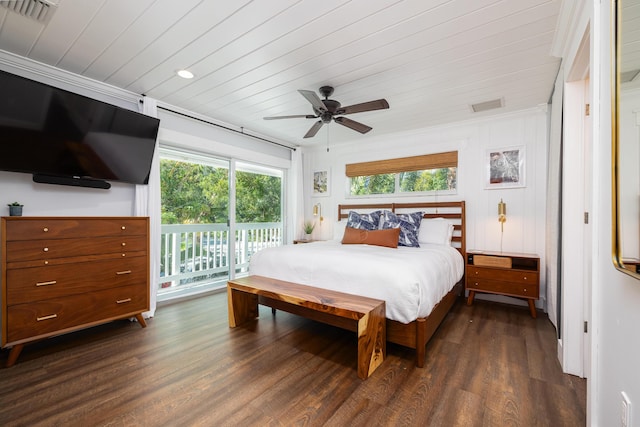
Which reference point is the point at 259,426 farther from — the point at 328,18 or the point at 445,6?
the point at 445,6

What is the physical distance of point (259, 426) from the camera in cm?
147

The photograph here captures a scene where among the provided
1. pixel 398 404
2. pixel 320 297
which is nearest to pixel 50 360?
pixel 320 297

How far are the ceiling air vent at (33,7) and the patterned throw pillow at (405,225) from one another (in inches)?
143

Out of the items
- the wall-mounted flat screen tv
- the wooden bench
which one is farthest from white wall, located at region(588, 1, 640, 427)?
the wall-mounted flat screen tv

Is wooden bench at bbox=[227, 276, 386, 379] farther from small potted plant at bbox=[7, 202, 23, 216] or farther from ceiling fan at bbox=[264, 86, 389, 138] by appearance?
small potted plant at bbox=[7, 202, 23, 216]

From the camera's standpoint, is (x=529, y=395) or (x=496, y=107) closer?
(x=529, y=395)

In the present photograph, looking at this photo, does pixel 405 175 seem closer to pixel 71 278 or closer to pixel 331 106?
pixel 331 106

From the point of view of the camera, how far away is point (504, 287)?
3172 mm

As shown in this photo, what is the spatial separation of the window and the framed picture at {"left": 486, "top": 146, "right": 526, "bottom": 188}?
43 cm

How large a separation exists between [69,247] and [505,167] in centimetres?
474

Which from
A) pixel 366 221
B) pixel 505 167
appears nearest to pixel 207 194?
pixel 366 221

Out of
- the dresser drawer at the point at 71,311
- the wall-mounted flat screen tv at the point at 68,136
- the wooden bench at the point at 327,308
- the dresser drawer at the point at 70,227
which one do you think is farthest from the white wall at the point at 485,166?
the dresser drawer at the point at 71,311

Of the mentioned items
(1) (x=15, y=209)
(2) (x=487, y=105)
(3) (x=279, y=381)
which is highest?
(2) (x=487, y=105)

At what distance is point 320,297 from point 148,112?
2.77 metres
